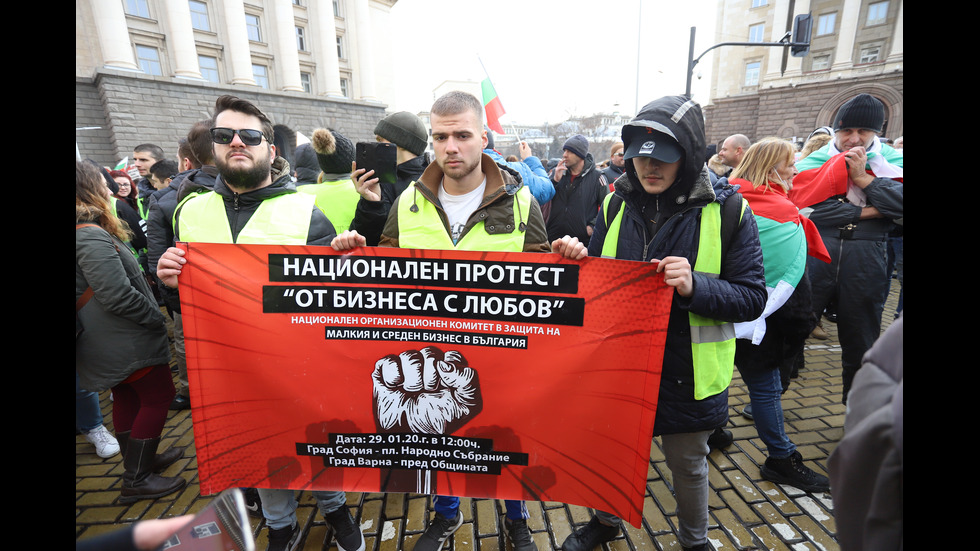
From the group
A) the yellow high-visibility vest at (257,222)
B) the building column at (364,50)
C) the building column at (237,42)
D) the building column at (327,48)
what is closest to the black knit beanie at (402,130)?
the yellow high-visibility vest at (257,222)

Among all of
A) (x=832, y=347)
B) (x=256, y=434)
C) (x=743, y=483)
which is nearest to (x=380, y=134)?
(x=256, y=434)

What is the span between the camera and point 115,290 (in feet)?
8.78

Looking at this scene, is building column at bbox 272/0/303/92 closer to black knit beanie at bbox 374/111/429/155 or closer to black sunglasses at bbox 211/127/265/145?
black knit beanie at bbox 374/111/429/155

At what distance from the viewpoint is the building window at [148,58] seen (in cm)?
2600

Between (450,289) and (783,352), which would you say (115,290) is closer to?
(450,289)

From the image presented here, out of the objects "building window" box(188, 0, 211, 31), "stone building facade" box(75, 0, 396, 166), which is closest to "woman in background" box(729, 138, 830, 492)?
"stone building facade" box(75, 0, 396, 166)

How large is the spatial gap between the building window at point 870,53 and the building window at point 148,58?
153 ft

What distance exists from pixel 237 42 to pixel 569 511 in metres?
32.3

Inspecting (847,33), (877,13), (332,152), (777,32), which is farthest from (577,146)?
(877,13)

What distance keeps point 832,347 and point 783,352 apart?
3.21 meters

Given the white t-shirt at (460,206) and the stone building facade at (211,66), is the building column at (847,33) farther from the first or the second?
the white t-shirt at (460,206)

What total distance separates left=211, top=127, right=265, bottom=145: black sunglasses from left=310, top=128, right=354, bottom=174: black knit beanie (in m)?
0.98

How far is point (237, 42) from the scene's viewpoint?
2616 cm

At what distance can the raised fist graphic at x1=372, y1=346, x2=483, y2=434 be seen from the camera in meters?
1.92
